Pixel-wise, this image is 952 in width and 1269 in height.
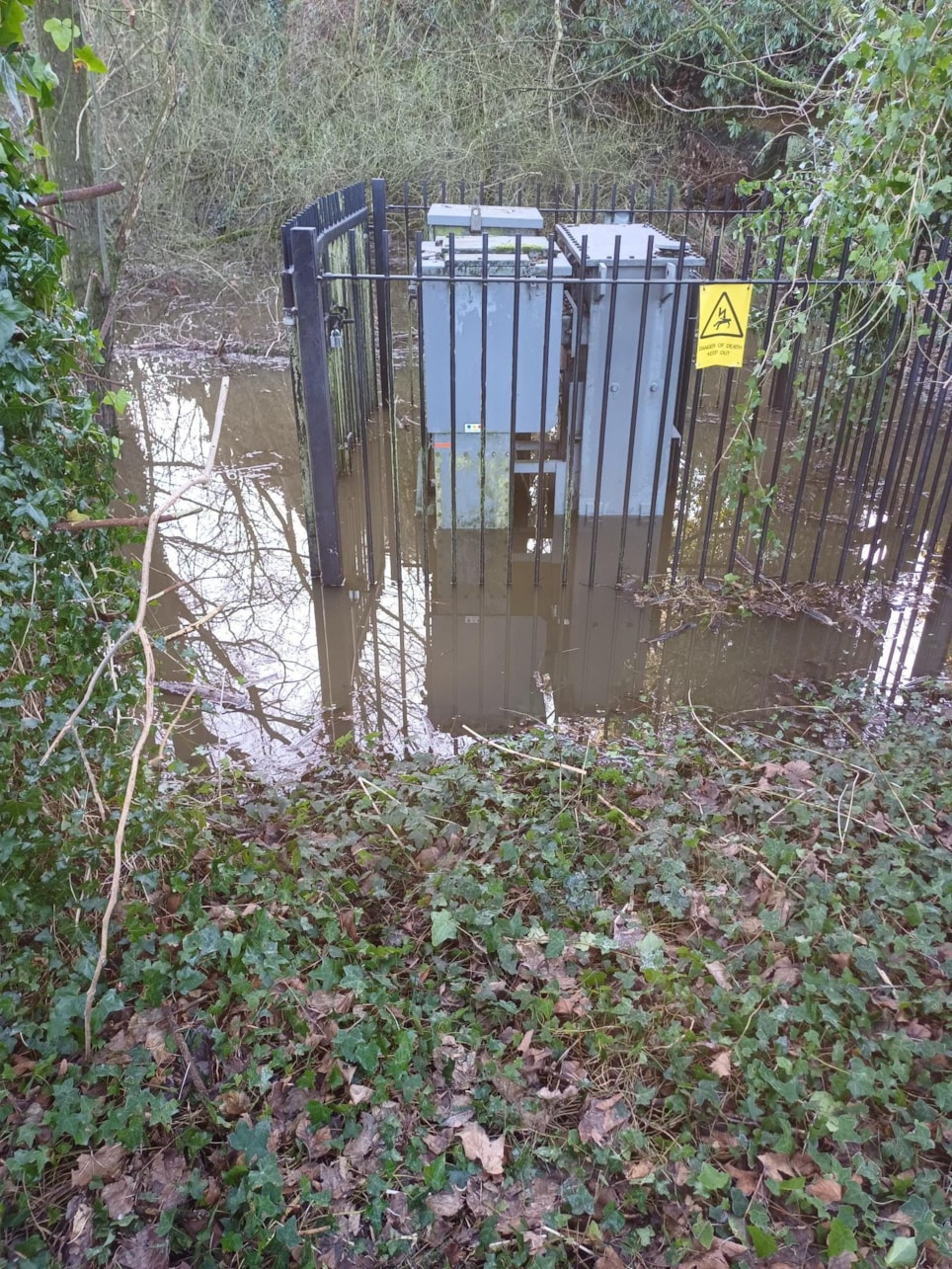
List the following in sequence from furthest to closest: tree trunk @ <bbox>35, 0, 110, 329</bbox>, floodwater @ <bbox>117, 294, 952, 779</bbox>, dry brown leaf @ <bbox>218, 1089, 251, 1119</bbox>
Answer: tree trunk @ <bbox>35, 0, 110, 329</bbox>, floodwater @ <bbox>117, 294, 952, 779</bbox>, dry brown leaf @ <bbox>218, 1089, 251, 1119</bbox>

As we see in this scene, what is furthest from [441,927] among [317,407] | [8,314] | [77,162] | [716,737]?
[77,162]

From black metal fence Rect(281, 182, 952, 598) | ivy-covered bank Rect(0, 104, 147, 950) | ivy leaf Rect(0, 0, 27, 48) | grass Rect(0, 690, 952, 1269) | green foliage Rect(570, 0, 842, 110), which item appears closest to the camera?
ivy leaf Rect(0, 0, 27, 48)

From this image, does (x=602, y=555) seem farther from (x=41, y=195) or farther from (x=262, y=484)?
(x=41, y=195)

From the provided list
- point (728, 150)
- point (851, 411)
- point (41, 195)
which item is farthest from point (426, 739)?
point (728, 150)

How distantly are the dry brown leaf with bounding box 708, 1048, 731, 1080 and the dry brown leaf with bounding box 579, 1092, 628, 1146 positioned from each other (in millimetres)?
277

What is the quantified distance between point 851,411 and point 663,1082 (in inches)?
223

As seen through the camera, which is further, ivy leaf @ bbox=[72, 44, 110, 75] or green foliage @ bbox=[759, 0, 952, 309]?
green foliage @ bbox=[759, 0, 952, 309]

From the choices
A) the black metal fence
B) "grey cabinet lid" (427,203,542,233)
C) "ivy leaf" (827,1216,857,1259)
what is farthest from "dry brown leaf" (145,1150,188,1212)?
"grey cabinet lid" (427,203,542,233)

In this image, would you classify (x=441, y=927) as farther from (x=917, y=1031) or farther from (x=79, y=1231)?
(x=917, y=1031)

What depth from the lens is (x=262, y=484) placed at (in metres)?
6.89

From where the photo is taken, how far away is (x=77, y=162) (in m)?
5.48

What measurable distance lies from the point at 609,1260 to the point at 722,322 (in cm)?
419

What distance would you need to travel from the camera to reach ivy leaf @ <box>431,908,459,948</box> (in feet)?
9.16

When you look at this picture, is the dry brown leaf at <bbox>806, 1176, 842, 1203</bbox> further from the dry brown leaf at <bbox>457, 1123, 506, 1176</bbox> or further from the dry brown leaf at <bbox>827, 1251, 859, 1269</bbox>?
the dry brown leaf at <bbox>457, 1123, 506, 1176</bbox>
